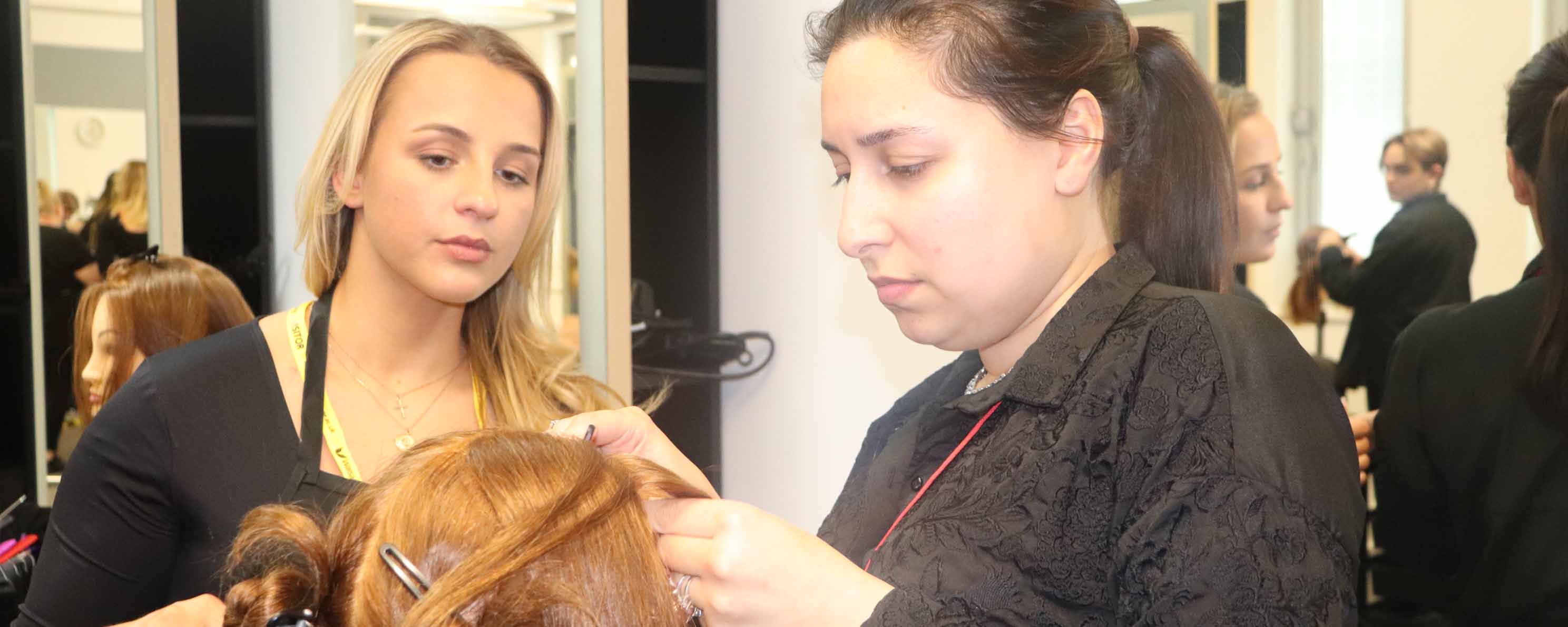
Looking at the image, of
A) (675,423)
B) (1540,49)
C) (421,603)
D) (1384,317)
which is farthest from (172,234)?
(1540,49)

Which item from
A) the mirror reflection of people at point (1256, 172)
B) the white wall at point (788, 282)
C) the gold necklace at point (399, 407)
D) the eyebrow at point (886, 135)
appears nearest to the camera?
the eyebrow at point (886, 135)

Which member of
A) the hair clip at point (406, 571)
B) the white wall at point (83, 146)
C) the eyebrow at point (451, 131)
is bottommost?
the hair clip at point (406, 571)

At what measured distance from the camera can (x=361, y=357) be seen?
147 centimetres

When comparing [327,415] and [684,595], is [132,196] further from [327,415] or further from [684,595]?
[684,595]

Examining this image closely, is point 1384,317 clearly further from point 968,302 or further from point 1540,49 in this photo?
point 968,302

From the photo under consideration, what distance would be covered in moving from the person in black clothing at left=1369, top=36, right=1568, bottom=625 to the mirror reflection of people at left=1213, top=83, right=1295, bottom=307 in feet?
0.88

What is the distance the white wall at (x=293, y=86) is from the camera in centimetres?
209

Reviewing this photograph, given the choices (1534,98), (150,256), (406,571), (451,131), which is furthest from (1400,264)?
(150,256)

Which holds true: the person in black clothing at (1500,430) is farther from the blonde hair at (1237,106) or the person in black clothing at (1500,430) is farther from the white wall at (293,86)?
the white wall at (293,86)

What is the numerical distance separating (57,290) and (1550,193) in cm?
242

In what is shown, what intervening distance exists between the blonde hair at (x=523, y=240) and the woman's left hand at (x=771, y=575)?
669 millimetres

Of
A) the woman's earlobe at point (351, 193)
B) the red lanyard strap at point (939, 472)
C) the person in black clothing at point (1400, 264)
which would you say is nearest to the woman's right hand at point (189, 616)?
the woman's earlobe at point (351, 193)

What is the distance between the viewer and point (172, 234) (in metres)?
2.14

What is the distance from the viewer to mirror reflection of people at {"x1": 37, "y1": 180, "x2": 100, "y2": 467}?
2.21 m
